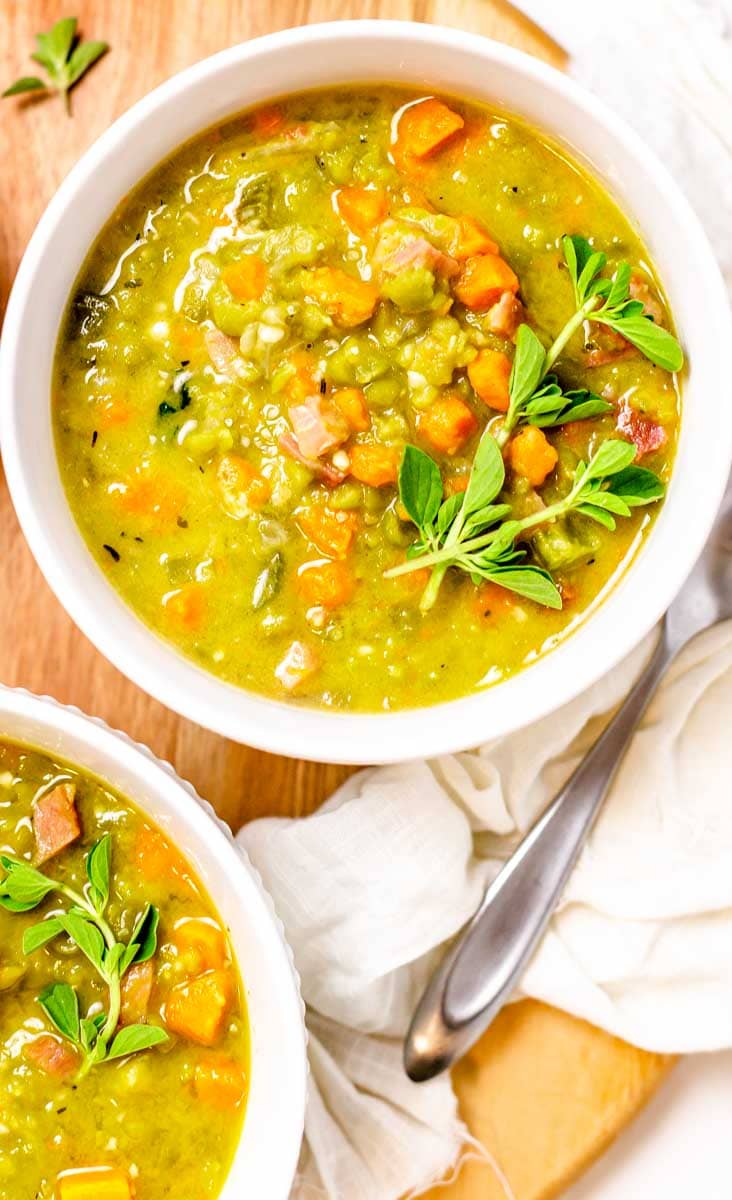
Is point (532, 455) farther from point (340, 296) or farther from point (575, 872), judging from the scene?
point (575, 872)

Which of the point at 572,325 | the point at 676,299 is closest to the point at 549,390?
the point at 572,325

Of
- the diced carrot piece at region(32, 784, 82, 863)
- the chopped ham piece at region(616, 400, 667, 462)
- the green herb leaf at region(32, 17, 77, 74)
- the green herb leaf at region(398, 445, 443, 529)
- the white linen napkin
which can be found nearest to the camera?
the green herb leaf at region(398, 445, 443, 529)

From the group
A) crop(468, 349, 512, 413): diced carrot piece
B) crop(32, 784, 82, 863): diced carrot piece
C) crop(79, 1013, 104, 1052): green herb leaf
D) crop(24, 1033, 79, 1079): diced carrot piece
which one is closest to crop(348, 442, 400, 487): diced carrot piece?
crop(468, 349, 512, 413): diced carrot piece

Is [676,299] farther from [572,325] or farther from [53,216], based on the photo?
[53,216]

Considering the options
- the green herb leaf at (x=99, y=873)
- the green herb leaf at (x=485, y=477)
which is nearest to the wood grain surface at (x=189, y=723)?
the green herb leaf at (x=99, y=873)

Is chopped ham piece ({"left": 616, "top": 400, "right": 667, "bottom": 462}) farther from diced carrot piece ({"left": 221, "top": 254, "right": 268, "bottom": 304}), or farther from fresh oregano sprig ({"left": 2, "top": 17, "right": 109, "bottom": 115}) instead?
fresh oregano sprig ({"left": 2, "top": 17, "right": 109, "bottom": 115})
